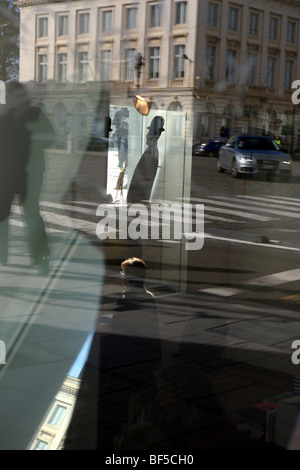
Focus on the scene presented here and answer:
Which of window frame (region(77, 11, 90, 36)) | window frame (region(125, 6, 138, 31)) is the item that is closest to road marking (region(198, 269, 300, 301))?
window frame (region(125, 6, 138, 31))

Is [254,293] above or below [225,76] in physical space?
below

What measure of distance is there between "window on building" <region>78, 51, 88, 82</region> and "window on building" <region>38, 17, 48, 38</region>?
8.7 inches

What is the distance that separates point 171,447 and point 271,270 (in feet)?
12.2

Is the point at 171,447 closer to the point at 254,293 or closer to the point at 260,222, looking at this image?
the point at 254,293

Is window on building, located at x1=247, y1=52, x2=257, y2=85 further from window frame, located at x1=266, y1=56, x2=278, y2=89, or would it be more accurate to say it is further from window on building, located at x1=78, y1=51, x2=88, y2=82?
window on building, located at x1=78, y1=51, x2=88, y2=82

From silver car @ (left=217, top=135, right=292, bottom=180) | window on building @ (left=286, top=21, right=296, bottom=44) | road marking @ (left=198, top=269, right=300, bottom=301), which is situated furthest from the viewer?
road marking @ (left=198, top=269, right=300, bottom=301)

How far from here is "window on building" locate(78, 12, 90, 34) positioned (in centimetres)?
371

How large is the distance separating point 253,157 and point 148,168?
2.17 feet

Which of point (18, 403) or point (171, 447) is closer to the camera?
point (171, 447)

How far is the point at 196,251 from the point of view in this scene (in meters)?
6.06

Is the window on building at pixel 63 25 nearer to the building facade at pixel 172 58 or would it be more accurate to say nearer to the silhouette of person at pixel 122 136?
the building facade at pixel 172 58

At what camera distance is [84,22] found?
3.73 m
